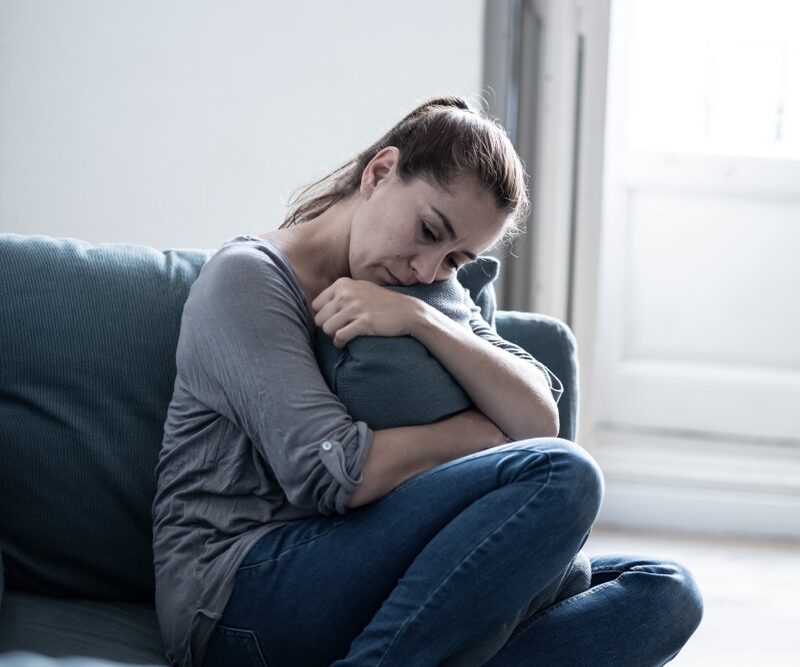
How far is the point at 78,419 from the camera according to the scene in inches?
59.6

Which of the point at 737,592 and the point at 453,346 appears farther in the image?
the point at 737,592

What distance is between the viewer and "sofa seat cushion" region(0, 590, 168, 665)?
131 cm

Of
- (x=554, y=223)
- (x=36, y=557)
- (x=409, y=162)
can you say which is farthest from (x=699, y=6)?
(x=36, y=557)

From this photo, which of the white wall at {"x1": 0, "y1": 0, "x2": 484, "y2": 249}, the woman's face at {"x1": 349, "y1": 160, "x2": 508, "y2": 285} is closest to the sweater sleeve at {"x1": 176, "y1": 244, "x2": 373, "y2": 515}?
the woman's face at {"x1": 349, "y1": 160, "x2": 508, "y2": 285}

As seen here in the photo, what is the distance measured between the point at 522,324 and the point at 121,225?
154cm

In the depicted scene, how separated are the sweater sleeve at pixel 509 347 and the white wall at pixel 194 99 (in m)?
1.36

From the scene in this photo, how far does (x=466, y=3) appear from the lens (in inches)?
112

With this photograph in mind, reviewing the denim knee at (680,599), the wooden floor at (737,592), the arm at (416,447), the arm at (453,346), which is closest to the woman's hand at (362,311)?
the arm at (453,346)

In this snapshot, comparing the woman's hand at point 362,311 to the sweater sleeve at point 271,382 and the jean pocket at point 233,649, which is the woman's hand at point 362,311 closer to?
the sweater sleeve at point 271,382

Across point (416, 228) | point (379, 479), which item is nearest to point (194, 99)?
point (416, 228)

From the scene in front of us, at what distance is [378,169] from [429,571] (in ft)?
1.89

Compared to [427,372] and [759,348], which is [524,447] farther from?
[759,348]

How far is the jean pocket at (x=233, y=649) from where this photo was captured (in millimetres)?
1311

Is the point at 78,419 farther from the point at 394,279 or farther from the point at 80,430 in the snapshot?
the point at 394,279
